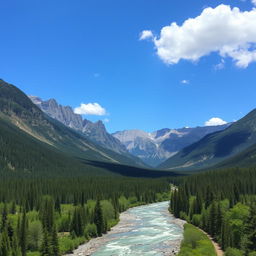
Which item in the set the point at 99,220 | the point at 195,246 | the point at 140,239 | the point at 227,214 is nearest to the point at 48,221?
the point at 99,220

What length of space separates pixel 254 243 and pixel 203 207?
200 feet

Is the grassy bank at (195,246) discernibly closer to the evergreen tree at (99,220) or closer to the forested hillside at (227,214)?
the forested hillside at (227,214)

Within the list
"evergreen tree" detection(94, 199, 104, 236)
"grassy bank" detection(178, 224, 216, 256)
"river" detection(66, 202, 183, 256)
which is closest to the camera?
"grassy bank" detection(178, 224, 216, 256)

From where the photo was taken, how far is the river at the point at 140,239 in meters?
95.8

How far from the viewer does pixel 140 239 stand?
112688 millimetres

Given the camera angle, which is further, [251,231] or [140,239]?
[140,239]

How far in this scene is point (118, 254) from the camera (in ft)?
302

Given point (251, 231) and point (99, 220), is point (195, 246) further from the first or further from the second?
point (99, 220)

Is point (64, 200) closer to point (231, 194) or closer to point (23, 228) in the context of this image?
point (231, 194)

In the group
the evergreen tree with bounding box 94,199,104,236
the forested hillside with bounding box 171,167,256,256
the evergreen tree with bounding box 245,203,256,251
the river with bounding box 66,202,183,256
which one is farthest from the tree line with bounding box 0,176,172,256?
the evergreen tree with bounding box 245,203,256,251

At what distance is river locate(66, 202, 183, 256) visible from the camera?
9575 cm

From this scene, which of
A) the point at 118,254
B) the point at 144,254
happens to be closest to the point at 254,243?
the point at 144,254

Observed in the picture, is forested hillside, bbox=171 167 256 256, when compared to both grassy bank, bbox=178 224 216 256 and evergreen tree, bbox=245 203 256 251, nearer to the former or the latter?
evergreen tree, bbox=245 203 256 251

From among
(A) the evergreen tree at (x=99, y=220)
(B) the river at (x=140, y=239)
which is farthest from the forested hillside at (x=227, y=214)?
(A) the evergreen tree at (x=99, y=220)
